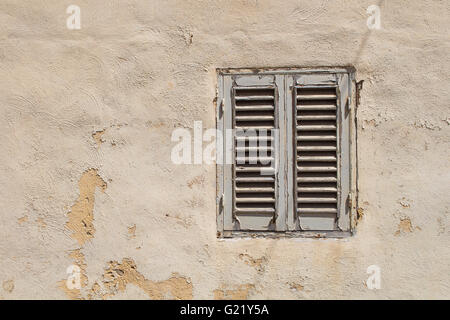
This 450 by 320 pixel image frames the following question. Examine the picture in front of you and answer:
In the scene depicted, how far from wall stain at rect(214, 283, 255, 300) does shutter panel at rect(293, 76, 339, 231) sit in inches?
23.4

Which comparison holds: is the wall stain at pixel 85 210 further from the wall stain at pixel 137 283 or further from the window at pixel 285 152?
the window at pixel 285 152

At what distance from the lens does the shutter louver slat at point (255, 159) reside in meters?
2.91

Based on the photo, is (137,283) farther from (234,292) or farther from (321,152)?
(321,152)

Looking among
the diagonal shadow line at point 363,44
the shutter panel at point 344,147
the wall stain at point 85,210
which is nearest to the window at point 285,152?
the shutter panel at point 344,147

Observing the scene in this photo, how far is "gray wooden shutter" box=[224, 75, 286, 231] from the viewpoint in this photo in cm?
291

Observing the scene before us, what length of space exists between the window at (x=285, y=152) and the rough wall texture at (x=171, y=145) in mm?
93

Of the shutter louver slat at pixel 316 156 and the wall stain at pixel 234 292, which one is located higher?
the shutter louver slat at pixel 316 156

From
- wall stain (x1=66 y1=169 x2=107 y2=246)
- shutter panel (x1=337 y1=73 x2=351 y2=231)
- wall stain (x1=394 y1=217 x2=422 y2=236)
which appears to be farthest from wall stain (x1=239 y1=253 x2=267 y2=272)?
wall stain (x1=66 y1=169 x2=107 y2=246)

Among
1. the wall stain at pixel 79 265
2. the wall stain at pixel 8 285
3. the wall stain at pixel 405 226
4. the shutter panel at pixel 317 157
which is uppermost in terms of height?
the shutter panel at pixel 317 157
